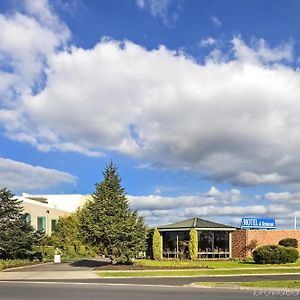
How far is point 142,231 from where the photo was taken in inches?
1359

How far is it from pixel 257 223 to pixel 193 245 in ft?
27.6

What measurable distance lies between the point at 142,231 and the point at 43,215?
120 ft

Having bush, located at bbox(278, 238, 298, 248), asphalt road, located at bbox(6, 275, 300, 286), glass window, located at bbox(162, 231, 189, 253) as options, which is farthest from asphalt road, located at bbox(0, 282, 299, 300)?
bush, located at bbox(278, 238, 298, 248)

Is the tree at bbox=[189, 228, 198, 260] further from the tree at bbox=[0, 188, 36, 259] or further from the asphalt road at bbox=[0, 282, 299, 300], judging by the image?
the asphalt road at bbox=[0, 282, 299, 300]

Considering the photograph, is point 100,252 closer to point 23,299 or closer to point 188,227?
point 188,227

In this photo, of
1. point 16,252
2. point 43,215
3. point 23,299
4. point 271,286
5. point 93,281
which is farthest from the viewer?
point 43,215

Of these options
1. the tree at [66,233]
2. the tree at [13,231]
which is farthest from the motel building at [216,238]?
the tree at [66,233]

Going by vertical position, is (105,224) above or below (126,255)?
above

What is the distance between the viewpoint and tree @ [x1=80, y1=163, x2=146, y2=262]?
111ft

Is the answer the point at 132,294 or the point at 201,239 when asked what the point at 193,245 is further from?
the point at 132,294

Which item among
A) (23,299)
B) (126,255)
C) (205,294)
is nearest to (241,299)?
(205,294)

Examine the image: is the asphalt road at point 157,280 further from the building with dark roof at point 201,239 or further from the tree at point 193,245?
the building with dark roof at point 201,239

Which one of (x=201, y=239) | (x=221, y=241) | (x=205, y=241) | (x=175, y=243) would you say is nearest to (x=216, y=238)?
(x=221, y=241)

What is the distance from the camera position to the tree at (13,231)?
40625 millimetres
